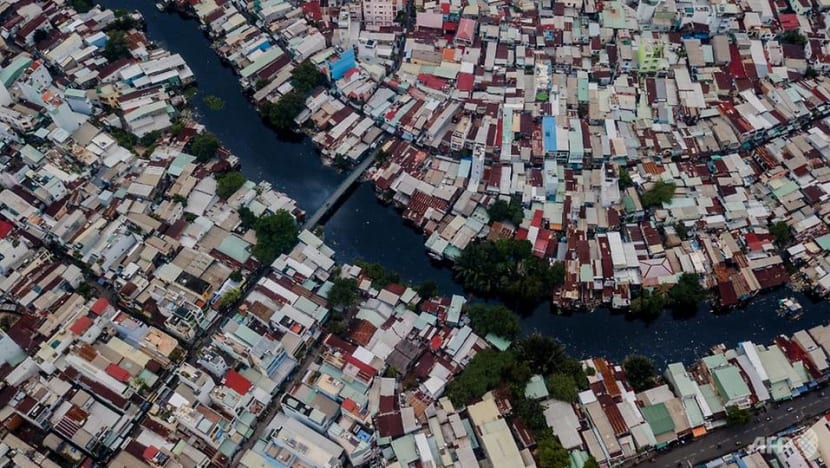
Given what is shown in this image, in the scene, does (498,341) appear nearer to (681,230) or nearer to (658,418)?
(658,418)

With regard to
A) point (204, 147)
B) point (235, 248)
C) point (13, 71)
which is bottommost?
point (235, 248)

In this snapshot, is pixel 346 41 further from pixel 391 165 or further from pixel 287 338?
pixel 287 338

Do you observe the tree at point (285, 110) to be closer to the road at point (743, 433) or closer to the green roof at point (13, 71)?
the green roof at point (13, 71)

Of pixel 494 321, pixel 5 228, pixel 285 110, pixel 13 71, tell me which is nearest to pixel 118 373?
pixel 5 228

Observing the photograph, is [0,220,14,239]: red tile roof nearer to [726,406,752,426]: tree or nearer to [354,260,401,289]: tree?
[354,260,401,289]: tree

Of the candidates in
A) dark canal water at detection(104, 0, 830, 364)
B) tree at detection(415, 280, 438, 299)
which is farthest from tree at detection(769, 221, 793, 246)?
tree at detection(415, 280, 438, 299)
